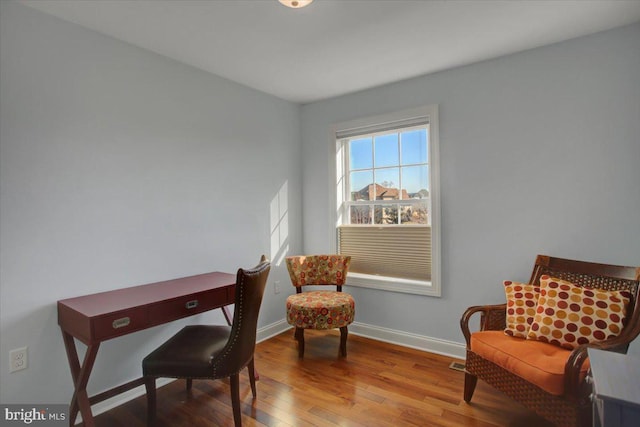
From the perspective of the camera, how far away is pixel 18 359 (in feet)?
5.90

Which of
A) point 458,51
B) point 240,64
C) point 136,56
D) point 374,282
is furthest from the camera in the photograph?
point 374,282

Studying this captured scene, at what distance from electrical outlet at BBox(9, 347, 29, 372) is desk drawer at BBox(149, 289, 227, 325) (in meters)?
0.70

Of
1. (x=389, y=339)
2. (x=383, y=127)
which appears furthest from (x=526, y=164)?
(x=389, y=339)

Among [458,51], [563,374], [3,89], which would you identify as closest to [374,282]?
[563,374]

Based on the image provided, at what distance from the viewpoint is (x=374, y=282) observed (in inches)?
128

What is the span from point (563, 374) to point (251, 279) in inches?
64.4

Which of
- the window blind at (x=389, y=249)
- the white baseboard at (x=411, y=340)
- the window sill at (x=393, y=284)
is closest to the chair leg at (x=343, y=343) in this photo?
the white baseboard at (x=411, y=340)

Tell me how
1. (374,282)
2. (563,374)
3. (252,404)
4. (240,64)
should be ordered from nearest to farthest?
(563,374), (252,404), (240,64), (374,282)

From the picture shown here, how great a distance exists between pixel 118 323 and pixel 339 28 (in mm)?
2163

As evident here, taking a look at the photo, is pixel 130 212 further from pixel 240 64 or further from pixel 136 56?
pixel 240 64

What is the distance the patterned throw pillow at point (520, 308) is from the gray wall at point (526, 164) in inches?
16.1

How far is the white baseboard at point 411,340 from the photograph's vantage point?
9.19 feet

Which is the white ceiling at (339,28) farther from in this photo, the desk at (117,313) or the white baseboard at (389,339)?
the white baseboard at (389,339)

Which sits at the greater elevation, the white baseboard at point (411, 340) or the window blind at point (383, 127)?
the window blind at point (383, 127)
